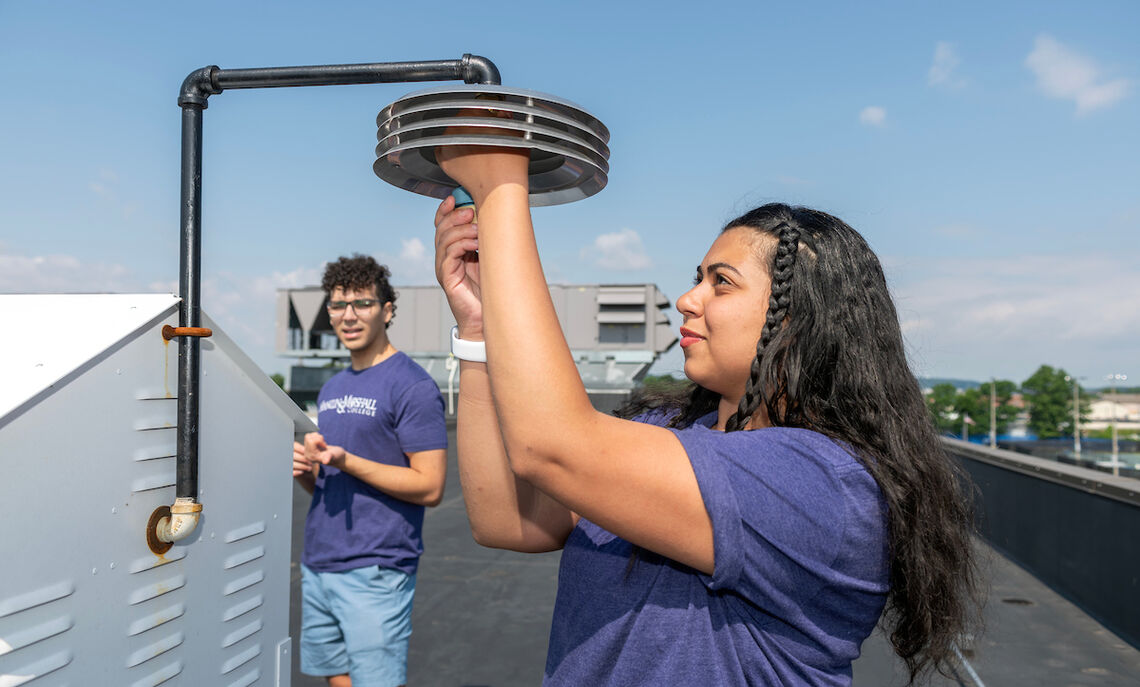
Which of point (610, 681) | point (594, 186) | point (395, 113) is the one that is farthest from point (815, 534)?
point (395, 113)

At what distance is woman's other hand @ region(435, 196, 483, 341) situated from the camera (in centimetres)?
117

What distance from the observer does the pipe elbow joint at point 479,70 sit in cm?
132

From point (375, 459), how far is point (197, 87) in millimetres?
1719

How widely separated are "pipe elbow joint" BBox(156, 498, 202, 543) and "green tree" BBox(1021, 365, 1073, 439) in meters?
132

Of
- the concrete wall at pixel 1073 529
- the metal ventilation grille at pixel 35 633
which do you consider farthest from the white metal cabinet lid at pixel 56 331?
the concrete wall at pixel 1073 529

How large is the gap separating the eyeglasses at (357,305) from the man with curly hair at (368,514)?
26 millimetres

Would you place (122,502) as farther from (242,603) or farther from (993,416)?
(993,416)

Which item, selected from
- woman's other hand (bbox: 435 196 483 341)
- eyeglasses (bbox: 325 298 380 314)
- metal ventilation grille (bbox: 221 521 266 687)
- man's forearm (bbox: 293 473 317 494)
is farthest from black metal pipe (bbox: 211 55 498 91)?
man's forearm (bbox: 293 473 317 494)

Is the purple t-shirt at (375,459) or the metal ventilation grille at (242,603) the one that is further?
the purple t-shirt at (375,459)

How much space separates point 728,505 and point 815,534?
0.13 m

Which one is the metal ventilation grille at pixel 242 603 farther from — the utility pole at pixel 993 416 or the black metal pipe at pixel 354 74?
the utility pole at pixel 993 416

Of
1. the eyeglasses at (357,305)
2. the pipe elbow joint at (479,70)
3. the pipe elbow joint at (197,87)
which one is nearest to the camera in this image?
the pipe elbow joint at (479,70)

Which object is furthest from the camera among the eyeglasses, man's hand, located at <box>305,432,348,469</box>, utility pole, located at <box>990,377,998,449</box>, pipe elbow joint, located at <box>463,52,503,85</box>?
utility pole, located at <box>990,377,998,449</box>

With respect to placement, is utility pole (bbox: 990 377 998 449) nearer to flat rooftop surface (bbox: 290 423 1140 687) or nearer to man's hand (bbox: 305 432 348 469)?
flat rooftop surface (bbox: 290 423 1140 687)
